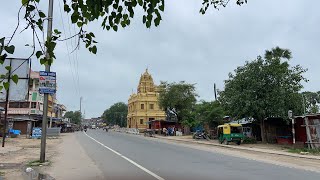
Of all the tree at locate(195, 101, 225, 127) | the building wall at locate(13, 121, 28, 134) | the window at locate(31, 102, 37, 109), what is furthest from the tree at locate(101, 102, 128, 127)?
the tree at locate(195, 101, 225, 127)

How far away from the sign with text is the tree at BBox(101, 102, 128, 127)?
14088cm

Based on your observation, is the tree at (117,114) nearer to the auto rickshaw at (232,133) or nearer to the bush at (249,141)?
the bush at (249,141)

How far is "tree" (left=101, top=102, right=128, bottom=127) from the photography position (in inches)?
6142

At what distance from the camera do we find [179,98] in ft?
207

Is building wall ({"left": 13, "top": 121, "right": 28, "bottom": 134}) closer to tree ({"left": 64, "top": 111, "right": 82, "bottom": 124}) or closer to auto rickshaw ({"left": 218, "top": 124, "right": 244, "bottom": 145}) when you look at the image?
auto rickshaw ({"left": 218, "top": 124, "right": 244, "bottom": 145})

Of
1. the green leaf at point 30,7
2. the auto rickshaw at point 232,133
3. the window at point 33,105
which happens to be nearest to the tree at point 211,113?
the auto rickshaw at point 232,133

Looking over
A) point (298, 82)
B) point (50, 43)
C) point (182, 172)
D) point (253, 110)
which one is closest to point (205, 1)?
point (50, 43)

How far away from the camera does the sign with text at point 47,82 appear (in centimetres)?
1438

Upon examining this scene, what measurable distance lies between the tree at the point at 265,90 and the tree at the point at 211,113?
9.58 m

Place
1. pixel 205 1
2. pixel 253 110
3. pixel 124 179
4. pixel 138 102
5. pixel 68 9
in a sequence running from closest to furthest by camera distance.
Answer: pixel 68 9 < pixel 205 1 < pixel 124 179 < pixel 253 110 < pixel 138 102

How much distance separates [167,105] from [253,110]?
3366 centimetres

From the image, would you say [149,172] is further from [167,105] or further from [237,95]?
[167,105]

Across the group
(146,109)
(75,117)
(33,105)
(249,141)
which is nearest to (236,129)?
(249,141)

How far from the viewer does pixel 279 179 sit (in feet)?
36.2
